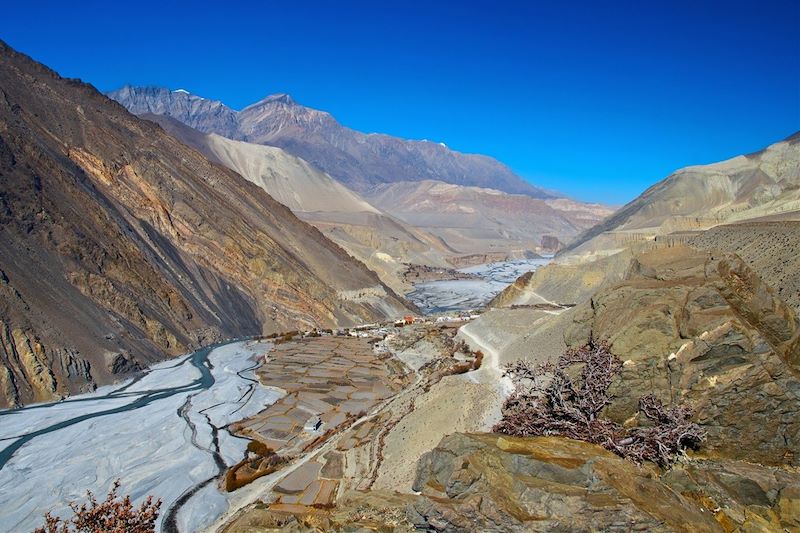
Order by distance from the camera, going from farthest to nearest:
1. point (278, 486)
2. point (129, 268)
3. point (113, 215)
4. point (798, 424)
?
point (113, 215), point (129, 268), point (278, 486), point (798, 424)

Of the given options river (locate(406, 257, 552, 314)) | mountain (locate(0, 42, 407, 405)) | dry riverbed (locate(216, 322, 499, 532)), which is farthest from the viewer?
river (locate(406, 257, 552, 314))

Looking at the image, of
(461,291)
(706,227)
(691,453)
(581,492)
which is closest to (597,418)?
(691,453)

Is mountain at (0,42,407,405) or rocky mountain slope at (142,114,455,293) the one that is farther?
rocky mountain slope at (142,114,455,293)

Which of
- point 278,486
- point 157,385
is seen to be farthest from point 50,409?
point 278,486

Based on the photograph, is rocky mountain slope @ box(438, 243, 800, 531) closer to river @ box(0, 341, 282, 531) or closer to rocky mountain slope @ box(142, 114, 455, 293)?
river @ box(0, 341, 282, 531)

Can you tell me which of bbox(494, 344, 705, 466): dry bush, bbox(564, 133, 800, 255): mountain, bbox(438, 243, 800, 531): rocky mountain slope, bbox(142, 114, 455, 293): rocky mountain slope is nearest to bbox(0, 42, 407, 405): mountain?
bbox(494, 344, 705, 466): dry bush

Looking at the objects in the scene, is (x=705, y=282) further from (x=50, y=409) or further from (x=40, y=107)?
(x=40, y=107)

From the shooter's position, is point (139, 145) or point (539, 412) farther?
point (139, 145)
